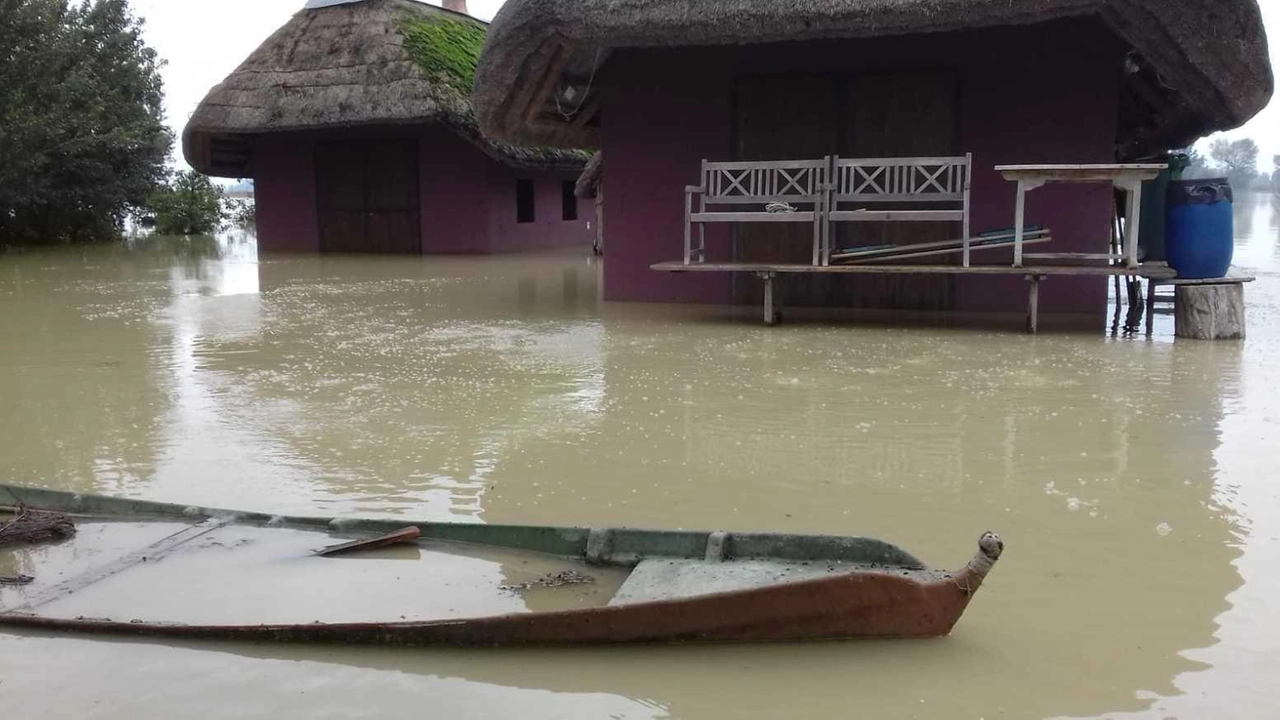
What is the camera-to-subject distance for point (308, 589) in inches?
112

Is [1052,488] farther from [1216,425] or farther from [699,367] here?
[699,367]

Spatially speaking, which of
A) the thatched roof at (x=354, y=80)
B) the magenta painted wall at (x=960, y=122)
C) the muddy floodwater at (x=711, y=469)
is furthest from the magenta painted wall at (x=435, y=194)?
the muddy floodwater at (x=711, y=469)

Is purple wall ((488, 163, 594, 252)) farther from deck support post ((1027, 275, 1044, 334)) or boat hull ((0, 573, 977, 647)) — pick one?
boat hull ((0, 573, 977, 647))

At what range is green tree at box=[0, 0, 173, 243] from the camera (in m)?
16.7

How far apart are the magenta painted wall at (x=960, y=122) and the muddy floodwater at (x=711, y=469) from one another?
2.98 feet

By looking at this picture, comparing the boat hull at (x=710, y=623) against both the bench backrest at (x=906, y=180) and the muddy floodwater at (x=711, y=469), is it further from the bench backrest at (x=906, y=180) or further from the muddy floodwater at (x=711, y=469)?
the bench backrest at (x=906, y=180)

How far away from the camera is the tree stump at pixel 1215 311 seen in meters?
7.05

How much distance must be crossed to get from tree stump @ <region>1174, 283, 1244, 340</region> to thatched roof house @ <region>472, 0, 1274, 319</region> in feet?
3.95

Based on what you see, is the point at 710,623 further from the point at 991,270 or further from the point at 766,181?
the point at 766,181

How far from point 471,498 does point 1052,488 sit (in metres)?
2.06

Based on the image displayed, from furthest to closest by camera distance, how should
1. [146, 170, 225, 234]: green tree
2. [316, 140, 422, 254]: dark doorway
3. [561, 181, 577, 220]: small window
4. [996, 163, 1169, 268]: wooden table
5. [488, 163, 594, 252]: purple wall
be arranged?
[146, 170, 225, 234]: green tree → [561, 181, 577, 220]: small window → [488, 163, 594, 252]: purple wall → [316, 140, 422, 254]: dark doorway → [996, 163, 1169, 268]: wooden table

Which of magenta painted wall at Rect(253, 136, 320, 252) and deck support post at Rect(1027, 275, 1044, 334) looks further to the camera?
magenta painted wall at Rect(253, 136, 320, 252)

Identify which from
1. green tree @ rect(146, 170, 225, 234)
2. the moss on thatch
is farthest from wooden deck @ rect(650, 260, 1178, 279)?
green tree @ rect(146, 170, 225, 234)

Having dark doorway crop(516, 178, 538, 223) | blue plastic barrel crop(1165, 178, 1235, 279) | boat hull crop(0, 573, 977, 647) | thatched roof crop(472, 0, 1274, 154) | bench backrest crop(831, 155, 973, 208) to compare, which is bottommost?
boat hull crop(0, 573, 977, 647)
